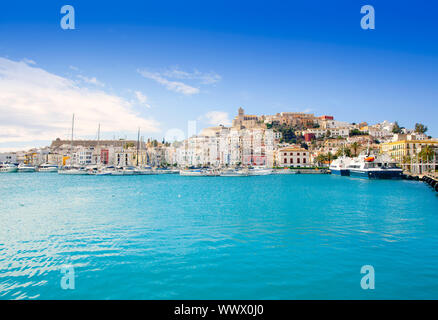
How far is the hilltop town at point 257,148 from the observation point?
11544cm

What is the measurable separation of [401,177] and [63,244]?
2545 inches

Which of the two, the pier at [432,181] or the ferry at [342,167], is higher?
the ferry at [342,167]

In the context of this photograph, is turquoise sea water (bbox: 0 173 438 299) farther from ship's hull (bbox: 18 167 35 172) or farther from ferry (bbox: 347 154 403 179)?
ship's hull (bbox: 18 167 35 172)

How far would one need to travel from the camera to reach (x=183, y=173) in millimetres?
82000

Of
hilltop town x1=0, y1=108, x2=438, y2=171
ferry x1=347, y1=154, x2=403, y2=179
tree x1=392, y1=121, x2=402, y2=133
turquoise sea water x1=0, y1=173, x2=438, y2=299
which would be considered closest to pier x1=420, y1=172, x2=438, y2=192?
ferry x1=347, y1=154, x2=403, y2=179

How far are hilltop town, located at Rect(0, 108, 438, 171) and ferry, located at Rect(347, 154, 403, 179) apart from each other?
27.2 metres

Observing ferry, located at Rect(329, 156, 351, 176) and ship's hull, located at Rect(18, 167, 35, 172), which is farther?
ship's hull, located at Rect(18, 167, 35, 172)

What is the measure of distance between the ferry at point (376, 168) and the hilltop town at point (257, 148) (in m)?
27.2

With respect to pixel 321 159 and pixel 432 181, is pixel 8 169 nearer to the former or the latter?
pixel 321 159

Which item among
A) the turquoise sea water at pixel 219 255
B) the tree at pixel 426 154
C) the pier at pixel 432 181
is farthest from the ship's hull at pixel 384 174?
the turquoise sea water at pixel 219 255

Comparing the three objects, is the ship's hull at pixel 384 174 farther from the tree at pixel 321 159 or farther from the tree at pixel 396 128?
the tree at pixel 396 128

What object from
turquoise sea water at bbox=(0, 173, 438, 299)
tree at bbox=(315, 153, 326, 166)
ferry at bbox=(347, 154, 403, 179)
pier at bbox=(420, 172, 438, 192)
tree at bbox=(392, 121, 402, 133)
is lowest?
turquoise sea water at bbox=(0, 173, 438, 299)

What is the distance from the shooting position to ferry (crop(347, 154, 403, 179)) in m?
57.8
